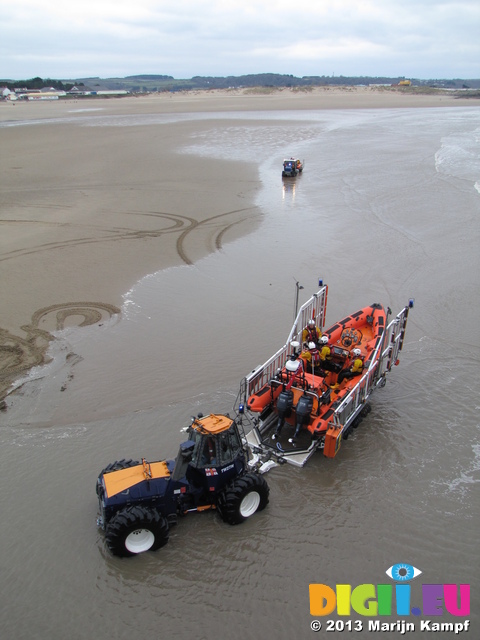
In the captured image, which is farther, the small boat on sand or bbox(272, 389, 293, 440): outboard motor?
the small boat on sand

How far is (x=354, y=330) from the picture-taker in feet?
30.1

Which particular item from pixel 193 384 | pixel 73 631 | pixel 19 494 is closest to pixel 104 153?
pixel 193 384

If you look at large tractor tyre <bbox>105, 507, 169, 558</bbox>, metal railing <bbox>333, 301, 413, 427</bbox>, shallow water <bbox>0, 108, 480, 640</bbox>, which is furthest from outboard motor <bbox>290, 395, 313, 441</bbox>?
large tractor tyre <bbox>105, 507, 169, 558</bbox>

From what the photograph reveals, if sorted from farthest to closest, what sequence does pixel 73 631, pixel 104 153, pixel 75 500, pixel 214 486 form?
pixel 104 153 < pixel 75 500 < pixel 214 486 < pixel 73 631

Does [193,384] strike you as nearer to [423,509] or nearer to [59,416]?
[59,416]

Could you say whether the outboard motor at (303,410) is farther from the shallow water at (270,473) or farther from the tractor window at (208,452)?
the tractor window at (208,452)

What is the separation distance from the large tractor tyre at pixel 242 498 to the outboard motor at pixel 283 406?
4.38ft

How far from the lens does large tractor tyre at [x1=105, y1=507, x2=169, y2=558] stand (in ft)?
17.6

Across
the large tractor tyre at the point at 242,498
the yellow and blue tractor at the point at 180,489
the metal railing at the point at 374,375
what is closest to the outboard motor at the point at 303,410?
the metal railing at the point at 374,375

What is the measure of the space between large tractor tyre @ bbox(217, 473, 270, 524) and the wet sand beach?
4.89 meters

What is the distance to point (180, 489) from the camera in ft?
19.3

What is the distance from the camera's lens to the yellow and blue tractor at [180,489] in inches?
217

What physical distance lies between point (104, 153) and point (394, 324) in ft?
83.9

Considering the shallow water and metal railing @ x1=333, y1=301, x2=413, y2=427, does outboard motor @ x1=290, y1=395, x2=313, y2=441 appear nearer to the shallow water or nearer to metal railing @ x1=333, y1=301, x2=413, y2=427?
metal railing @ x1=333, y1=301, x2=413, y2=427
